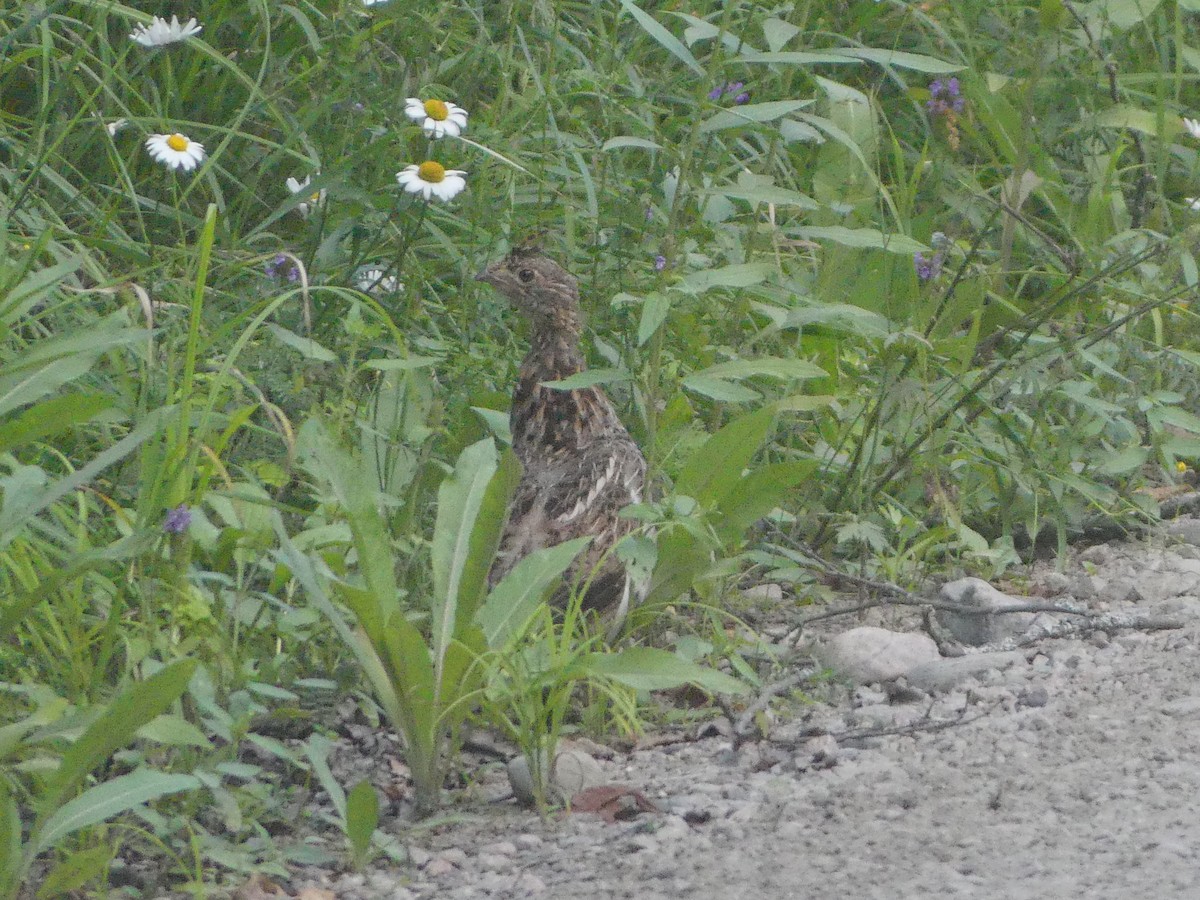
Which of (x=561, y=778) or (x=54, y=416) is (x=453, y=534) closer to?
(x=561, y=778)

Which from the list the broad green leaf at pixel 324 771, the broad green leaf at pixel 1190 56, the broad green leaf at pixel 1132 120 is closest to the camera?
the broad green leaf at pixel 324 771

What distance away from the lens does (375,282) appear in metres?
4.91

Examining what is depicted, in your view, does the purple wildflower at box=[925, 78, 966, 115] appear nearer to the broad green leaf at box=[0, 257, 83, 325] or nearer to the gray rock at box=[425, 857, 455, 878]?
the broad green leaf at box=[0, 257, 83, 325]

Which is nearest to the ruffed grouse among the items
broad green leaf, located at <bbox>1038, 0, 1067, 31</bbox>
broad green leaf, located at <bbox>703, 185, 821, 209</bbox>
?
broad green leaf, located at <bbox>703, 185, 821, 209</bbox>

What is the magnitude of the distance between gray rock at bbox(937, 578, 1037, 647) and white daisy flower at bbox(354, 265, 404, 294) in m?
1.73

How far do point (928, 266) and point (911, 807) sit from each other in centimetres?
248

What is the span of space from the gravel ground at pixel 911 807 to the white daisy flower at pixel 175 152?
1891mm

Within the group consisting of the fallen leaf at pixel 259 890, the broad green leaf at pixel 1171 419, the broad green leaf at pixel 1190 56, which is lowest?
the fallen leaf at pixel 259 890

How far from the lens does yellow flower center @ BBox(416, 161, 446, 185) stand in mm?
4641

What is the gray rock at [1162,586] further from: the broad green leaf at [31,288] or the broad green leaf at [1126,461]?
the broad green leaf at [31,288]

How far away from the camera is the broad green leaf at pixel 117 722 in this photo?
2.73 m

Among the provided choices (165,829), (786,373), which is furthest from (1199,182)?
(165,829)

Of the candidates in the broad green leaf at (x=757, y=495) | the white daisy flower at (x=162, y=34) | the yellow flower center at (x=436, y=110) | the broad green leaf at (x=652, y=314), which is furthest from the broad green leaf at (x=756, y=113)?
the white daisy flower at (x=162, y=34)

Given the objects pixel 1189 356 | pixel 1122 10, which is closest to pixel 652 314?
pixel 1189 356
